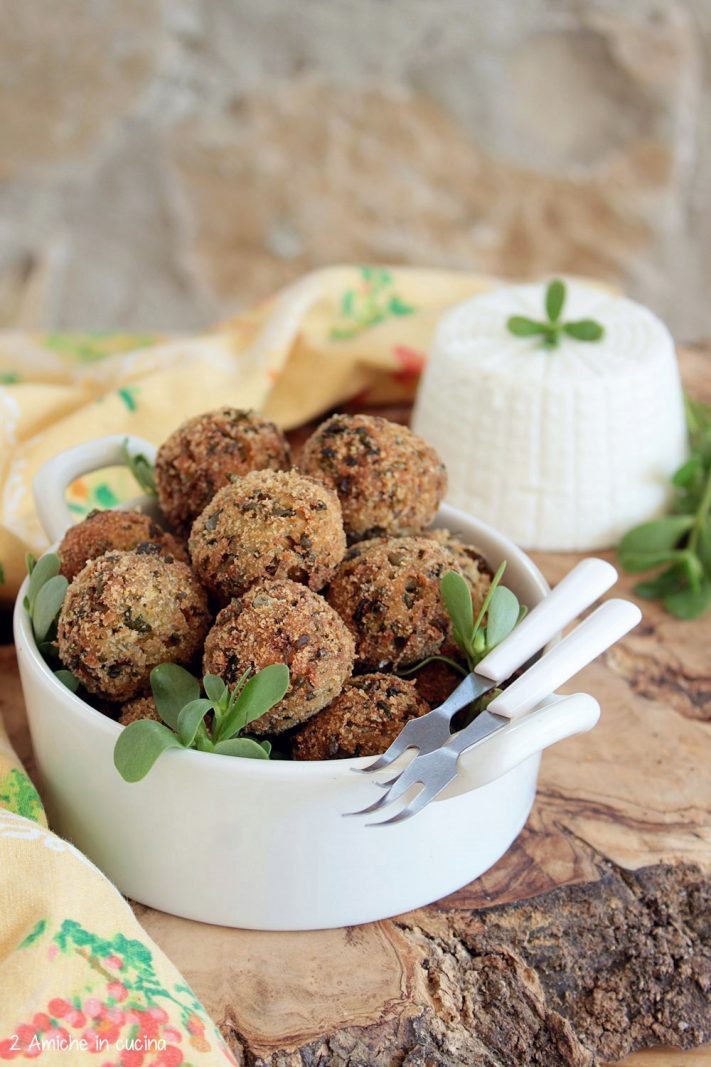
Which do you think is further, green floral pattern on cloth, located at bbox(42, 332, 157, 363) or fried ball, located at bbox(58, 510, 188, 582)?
green floral pattern on cloth, located at bbox(42, 332, 157, 363)

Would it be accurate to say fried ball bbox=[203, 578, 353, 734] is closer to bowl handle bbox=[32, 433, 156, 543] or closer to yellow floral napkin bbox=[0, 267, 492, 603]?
bowl handle bbox=[32, 433, 156, 543]

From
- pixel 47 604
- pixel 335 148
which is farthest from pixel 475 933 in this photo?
pixel 335 148

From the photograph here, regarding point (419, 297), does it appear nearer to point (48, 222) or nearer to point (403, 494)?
point (403, 494)

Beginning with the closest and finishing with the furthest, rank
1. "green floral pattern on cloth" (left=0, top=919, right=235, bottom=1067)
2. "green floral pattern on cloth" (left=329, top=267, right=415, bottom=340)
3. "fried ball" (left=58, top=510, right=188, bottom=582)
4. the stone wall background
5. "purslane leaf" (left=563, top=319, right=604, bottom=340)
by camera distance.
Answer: "green floral pattern on cloth" (left=0, top=919, right=235, bottom=1067) → "fried ball" (left=58, top=510, right=188, bottom=582) → "purslane leaf" (left=563, top=319, right=604, bottom=340) → "green floral pattern on cloth" (left=329, top=267, right=415, bottom=340) → the stone wall background

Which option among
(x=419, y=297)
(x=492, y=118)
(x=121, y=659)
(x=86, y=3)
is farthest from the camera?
(x=492, y=118)

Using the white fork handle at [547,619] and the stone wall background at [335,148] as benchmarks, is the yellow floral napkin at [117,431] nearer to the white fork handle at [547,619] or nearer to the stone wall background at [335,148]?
the white fork handle at [547,619]

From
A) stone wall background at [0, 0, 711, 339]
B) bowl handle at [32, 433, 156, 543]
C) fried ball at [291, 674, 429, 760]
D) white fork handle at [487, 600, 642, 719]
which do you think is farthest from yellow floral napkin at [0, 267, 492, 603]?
stone wall background at [0, 0, 711, 339]

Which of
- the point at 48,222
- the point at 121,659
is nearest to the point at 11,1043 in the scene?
the point at 121,659

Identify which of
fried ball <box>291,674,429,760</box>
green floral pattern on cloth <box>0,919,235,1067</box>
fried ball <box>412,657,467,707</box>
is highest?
fried ball <box>291,674,429,760</box>
